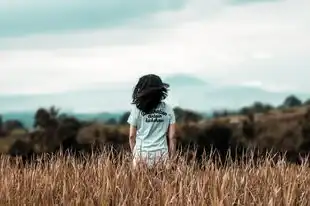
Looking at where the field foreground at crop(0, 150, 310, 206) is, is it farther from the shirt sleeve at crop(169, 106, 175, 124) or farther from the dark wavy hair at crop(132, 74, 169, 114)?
the dark wavy hair at crop(132, 74, 169, 114)

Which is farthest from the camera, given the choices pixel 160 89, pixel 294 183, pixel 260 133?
pixel 260 133

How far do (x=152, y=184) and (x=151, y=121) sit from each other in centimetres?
115

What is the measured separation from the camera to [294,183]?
6.94 metres

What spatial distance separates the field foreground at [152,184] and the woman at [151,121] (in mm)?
224

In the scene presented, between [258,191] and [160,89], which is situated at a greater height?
[160,89]

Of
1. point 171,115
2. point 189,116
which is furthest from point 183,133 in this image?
point 171,115

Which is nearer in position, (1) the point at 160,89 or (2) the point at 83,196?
(2) the point at 83,196

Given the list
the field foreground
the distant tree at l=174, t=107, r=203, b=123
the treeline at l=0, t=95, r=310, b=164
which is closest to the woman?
the field foreground

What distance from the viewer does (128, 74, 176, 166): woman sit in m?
8.51

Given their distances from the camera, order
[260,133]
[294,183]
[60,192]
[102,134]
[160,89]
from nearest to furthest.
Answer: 1. [294,183]
2. [60,192]
3. [160,89]
4. [102,134]
5. [260,133]

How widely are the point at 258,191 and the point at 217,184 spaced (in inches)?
13.7

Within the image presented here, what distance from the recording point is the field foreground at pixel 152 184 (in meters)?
6.75

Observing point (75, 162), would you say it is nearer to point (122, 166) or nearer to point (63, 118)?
point (122, 166)

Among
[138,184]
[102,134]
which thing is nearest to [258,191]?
[138,184]
